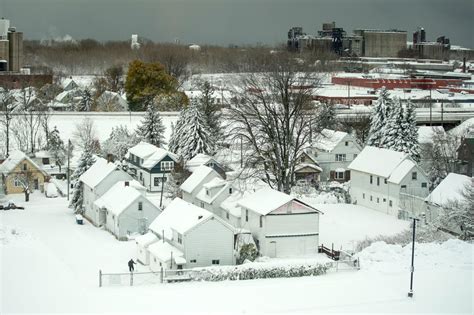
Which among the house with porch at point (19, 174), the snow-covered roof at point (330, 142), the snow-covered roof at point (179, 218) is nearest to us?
the snow-covered roof at point (179, 218)

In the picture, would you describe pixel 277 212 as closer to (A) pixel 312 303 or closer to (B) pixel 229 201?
(B) pixel 229 201

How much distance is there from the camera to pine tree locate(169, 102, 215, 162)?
46.7 m

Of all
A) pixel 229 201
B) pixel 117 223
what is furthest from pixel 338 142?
pixel 117 223

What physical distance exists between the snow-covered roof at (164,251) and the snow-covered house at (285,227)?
3627 mm

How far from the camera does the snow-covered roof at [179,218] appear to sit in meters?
26.6

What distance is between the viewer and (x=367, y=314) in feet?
66.4

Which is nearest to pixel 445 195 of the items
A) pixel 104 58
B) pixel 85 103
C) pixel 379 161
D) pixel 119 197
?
pixel 379 161

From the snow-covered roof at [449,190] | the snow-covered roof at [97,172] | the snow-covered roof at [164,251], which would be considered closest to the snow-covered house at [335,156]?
the snow-covered roof at [449,190]

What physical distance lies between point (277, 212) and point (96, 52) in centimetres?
10022

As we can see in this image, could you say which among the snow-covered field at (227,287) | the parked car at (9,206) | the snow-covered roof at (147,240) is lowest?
the snow-covered field at (227,287)

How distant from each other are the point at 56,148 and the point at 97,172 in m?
12.7

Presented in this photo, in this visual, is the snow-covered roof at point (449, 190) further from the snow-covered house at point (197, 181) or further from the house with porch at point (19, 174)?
the house with porch at point (19, 174)

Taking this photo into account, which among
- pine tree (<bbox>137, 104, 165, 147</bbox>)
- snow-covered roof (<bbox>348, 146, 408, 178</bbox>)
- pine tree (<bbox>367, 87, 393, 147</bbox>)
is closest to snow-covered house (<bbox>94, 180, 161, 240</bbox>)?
snow-covered roof (<bbox>348, 146, 408, 178</bbox>)

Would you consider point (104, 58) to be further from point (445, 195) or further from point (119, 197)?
point (445, 195)
